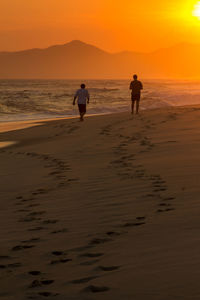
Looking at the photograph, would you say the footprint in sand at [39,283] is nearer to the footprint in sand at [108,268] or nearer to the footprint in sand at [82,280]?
the footprint in sand at [82,280]

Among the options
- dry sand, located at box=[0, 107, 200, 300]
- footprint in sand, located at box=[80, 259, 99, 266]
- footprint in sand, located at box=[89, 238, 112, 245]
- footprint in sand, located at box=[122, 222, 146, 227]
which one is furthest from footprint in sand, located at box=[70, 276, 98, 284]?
footprint in sand, located at box=[122, 222, 146, 227]

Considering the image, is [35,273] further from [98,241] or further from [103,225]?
[103,225]

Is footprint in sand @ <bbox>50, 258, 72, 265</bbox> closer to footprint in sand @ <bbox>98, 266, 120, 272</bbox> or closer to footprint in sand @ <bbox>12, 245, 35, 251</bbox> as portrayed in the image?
footprint in sand @ <bbox>98, 266, 120, 272</bbox>

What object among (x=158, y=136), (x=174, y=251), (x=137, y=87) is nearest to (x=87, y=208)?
(x=174, y=251)

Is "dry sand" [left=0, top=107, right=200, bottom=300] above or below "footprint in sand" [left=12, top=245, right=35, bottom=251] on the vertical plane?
above

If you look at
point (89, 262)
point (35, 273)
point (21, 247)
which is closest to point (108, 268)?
point (89, 262)

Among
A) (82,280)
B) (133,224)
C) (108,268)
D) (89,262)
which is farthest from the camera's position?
(133,224)

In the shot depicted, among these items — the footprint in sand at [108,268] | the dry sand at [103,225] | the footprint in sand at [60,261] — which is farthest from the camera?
the footprint in sand at [60,261]

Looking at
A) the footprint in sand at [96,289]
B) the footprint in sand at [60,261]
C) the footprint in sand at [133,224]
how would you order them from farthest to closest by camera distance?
1. the footprint in sand at [133,224]
2. the footprint in sand at [60,261]
3. the footprint in sand at [96,289]

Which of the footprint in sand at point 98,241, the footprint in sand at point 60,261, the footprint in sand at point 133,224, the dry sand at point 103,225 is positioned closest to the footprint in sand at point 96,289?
the dry sand at point 103,225

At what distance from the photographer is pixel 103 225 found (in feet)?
16.8

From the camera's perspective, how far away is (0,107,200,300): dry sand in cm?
347

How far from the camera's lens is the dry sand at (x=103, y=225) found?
→ 347 centimetres

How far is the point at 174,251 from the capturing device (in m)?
3.97
